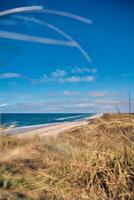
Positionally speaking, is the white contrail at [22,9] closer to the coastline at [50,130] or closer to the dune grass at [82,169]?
the dune grass at [82,169]

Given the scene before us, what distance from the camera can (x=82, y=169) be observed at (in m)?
3.82

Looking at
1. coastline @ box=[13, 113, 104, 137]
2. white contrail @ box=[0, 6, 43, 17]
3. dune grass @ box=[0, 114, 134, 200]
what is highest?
white contrail @ box=[0, 6, 43, 17]

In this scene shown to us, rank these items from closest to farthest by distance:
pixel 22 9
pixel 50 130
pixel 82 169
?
pixel 82 169
pixel 22 9
pixel 50 130

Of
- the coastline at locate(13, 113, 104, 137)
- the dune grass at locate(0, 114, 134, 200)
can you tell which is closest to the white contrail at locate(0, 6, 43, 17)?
the dune grass at locate(0, 114, 134, 200)

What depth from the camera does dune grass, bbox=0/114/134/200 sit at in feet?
11.6

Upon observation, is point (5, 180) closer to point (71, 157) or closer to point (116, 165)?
point (71, 157)

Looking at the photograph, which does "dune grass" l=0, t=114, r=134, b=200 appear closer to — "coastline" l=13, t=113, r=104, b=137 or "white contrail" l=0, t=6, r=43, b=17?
"coastline" l=13, t=113, r=104, b=137

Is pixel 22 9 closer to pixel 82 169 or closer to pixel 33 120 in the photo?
pixel 82 169

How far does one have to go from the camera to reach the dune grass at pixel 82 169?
353 centimetres

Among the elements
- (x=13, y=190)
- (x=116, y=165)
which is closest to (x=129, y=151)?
(x=116, y=165)

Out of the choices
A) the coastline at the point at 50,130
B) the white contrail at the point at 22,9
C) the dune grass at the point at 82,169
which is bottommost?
the dune grass at the point at 82,169

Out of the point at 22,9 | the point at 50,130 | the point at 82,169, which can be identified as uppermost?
the point at 22,9

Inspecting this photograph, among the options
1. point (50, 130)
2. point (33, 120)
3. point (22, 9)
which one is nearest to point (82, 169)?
point (22, 9)

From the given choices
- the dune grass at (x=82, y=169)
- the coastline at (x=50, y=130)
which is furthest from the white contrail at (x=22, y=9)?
the coastline at (x=50, y=130)
